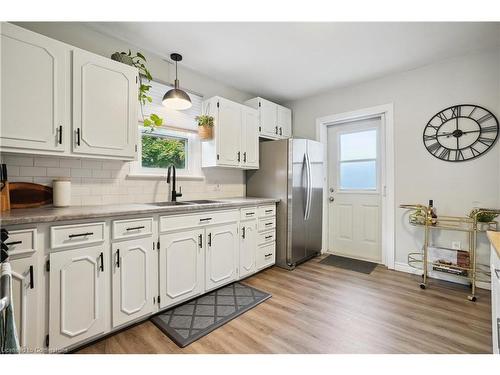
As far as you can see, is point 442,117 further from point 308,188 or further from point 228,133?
point 228,133

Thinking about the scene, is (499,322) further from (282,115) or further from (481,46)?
(282,115)

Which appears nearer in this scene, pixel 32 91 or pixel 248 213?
pixel 32 91

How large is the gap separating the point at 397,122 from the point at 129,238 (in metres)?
3.32

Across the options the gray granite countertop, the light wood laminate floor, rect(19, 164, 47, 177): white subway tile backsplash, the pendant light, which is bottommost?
the light wood laminate floor

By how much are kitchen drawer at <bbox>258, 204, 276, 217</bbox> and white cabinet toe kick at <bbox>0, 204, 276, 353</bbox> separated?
0.56m

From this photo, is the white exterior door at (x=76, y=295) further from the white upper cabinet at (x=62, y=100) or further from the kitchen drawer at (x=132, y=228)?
the white upper cabinet at (x=62, y=100)

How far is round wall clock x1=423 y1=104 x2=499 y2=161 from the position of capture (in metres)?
2.48

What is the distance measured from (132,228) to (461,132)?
347cm

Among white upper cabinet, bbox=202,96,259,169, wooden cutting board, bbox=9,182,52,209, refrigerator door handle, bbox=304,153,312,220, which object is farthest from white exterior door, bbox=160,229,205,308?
refrigerator door handle, bbox=304,153,312,220

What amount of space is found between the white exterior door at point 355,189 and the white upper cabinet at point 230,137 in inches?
53.9

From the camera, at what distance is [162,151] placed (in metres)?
2.69

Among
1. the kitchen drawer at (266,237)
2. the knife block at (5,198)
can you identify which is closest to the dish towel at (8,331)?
the knife block at (5,198)

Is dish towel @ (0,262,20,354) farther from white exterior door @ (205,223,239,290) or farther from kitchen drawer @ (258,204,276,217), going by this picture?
kitchen drawer @ (258,204,276,217)

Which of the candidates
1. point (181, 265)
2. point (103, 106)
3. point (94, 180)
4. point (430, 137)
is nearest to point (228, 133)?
point (103, 106)
